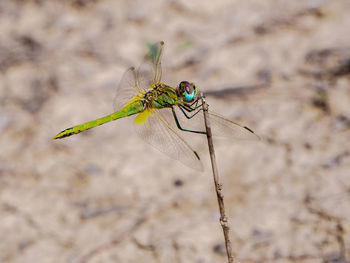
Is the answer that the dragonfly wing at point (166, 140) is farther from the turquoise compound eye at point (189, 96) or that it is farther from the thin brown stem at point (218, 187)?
the thin brown stem at point (218, 187)

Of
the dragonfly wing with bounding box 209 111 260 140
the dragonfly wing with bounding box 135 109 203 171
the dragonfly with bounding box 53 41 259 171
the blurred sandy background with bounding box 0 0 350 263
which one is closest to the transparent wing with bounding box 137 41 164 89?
the dragonfly with bounding box 53 41 259 171

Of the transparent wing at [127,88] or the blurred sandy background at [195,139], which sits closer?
the transparent wing at [127,88]

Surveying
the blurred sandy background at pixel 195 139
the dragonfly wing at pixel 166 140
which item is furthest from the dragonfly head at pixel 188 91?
the blurred sandy background at pixel 195 139

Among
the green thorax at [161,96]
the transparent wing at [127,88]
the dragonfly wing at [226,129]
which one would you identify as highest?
the transparent wing at [127,88]

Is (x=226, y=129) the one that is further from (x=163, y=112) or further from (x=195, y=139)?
(x=195, y=139)

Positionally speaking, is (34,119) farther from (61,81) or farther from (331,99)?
(331,99)

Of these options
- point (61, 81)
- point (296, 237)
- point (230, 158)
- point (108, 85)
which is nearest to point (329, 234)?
point (296, 237)

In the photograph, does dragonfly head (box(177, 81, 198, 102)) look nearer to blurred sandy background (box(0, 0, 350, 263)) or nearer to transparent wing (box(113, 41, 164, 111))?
transparent wing (box(113, 41, 164, 111))
